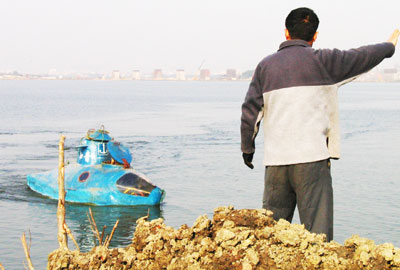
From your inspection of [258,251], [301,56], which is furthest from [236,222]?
[301,56]

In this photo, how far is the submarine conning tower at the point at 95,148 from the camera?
2114 cm

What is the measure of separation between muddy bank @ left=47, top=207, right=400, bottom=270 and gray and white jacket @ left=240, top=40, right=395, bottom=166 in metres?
0.61

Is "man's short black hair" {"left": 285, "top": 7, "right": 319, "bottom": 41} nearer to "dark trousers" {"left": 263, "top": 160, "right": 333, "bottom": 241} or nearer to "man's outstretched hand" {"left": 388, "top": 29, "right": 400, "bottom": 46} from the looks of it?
"man's outstretched hand" {"left": 388, "top": 29, "right": 400, "bottom": 46}

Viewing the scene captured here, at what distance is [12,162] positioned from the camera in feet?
105

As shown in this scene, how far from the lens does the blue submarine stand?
21.1 meters

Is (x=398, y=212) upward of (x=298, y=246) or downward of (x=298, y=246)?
downward

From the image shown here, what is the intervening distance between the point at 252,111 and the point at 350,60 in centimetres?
76

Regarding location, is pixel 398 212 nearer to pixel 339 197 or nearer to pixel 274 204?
pixel 339 197

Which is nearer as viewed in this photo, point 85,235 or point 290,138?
point 290,138

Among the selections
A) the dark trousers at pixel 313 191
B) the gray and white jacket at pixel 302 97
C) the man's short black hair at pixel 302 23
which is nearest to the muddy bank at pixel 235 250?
the dark trousers at pixel 313 191

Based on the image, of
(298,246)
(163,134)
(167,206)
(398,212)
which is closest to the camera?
(298,246)

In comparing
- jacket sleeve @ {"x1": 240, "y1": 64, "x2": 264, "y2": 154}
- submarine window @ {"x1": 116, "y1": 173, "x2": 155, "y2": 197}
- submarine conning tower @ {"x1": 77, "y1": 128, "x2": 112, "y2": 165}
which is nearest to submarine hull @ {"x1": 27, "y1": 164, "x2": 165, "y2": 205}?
submarine window @ {"x1": 116, "y1": 173, "x2": 155, "y2": 197}

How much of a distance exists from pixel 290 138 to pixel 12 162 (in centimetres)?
2883

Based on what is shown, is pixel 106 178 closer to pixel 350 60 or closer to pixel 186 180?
pixel 186 180
